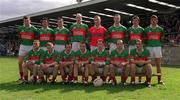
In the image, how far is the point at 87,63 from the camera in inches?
423

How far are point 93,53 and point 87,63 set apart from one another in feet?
1.12

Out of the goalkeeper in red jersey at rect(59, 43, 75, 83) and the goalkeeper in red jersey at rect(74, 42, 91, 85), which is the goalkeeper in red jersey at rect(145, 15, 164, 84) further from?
the goalkeeper in red jersey at rect(59, 43, 75, 83)

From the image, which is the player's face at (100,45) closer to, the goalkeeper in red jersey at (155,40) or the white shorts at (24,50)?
the goalkeeper in red jersey at (155,40)

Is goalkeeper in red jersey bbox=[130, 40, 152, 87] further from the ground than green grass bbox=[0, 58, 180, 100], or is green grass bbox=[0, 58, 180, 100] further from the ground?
goalkeeper in red jersey bbox=[130, 40, 152, 87]

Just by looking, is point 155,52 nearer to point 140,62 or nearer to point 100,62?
point 140,62

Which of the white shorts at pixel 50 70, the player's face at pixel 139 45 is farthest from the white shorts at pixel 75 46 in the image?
the player's face at pixel 139 45

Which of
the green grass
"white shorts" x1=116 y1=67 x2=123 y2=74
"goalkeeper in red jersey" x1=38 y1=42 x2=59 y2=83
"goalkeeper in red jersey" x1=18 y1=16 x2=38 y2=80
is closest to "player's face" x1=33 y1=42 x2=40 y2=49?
"goalkeeper in red jersey" x1=38 y1=42 x2=59 y2=83

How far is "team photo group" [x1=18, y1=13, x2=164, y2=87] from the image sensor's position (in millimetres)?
10484

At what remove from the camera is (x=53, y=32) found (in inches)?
472

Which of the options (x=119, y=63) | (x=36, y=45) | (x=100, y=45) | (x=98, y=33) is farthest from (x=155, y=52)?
(x=36, y=45)

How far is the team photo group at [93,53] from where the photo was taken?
10.5 m

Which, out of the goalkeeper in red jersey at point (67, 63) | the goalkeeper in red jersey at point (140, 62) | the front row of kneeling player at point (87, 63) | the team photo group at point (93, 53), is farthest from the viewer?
the goalkeeper in red jersey at point (67, 63)

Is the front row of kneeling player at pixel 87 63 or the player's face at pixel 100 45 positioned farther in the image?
the player's face at pixel 100 45

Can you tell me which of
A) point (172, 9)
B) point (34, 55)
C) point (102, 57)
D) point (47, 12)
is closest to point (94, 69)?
point (102, 57)
